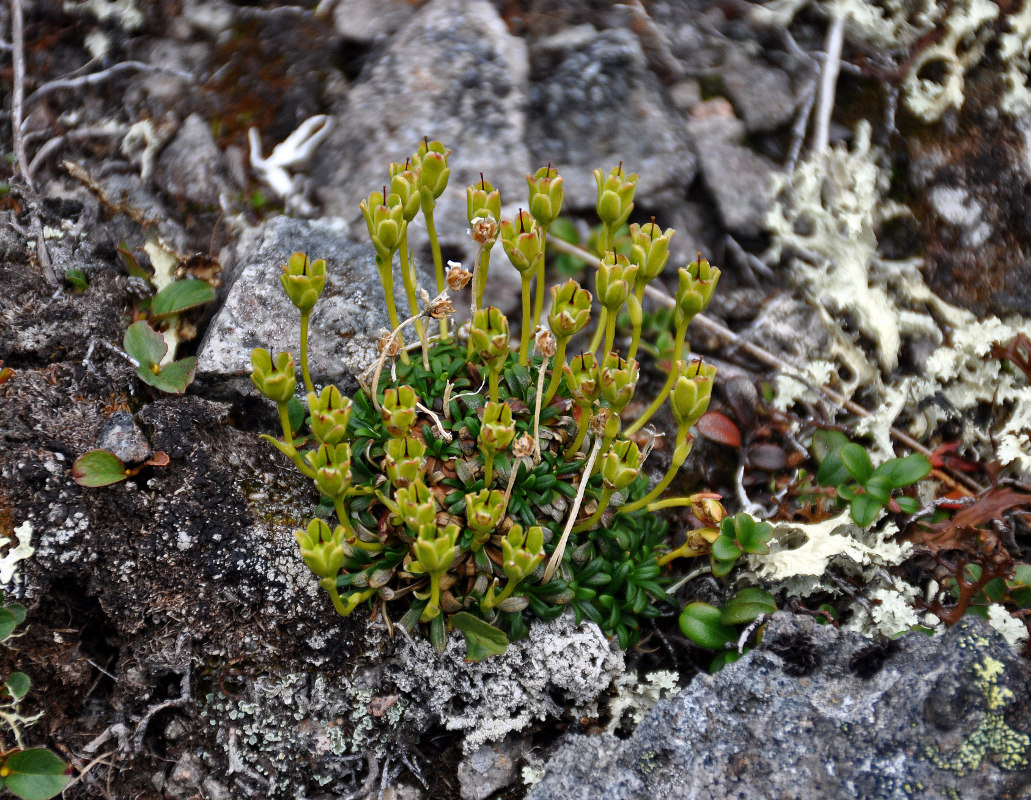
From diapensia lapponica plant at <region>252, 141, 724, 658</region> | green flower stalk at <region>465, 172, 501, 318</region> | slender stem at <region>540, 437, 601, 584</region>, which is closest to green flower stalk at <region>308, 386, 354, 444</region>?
diapensia lapponica plant at <region>252, 141, 724, 658</region>

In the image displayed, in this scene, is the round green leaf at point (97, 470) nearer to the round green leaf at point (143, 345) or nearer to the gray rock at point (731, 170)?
the round green leaf at point (143, 345)

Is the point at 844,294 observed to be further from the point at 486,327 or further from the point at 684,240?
the point at 486,327

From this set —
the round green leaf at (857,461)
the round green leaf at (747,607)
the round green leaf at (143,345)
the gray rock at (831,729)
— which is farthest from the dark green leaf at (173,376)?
the round green leaf at (857,461)

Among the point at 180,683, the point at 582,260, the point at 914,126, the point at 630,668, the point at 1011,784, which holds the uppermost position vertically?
the point at 914,126

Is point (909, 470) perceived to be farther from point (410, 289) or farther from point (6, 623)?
point (6, 623)

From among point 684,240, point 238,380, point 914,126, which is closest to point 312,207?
point 238,380

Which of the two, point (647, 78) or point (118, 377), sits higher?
point (647, 78)
